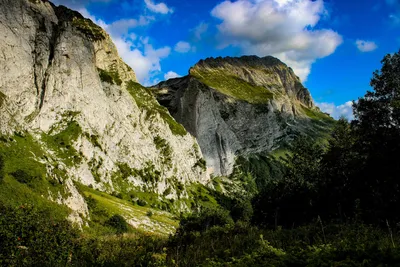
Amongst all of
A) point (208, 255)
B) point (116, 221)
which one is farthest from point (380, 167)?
point (116, 221)

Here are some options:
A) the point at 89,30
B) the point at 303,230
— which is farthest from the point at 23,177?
the point at 89,30

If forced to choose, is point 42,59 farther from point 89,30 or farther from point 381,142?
point 381,142

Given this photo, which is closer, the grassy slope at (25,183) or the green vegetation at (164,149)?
the grassy slope at (25,183)

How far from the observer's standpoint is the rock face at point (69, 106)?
Answer: 355ft


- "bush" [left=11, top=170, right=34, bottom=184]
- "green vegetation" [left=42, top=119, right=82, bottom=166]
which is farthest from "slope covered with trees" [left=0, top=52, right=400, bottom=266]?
"green vegetation" [left=42, top=119, right=82, bottom=166]

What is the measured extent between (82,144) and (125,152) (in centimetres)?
2974

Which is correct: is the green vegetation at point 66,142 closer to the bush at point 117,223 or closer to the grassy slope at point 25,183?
the grassy slope at point 25,183

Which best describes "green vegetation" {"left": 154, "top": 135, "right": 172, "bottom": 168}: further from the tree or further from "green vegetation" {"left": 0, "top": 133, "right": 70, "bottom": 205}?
the tree

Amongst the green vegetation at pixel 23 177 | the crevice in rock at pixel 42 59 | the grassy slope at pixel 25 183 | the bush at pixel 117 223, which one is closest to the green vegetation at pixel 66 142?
the crevice in rock at pixel 42 59

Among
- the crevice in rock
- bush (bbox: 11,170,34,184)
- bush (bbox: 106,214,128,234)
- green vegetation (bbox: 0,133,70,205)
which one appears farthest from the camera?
the crevice in rock

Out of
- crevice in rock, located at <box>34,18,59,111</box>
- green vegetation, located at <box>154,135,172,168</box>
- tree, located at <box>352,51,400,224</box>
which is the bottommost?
tree, located at <box>352,51,400,224</box>

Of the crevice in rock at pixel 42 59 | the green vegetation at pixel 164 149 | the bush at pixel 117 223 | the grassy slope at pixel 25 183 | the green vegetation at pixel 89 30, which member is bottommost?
the bush at pixel 117 223

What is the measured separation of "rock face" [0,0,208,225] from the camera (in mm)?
108188

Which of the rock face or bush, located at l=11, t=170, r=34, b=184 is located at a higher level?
the rock face
